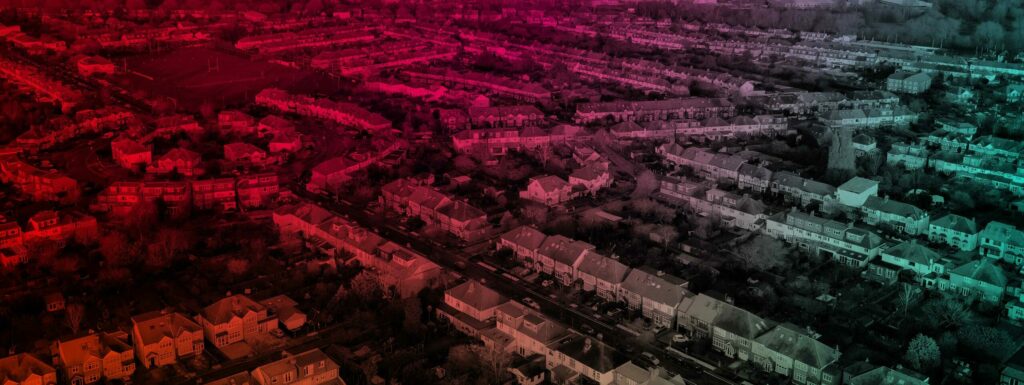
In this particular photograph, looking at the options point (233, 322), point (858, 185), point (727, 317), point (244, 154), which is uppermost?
point (858, 185)

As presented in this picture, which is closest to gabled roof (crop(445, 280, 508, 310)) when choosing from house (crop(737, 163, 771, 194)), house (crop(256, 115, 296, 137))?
house (crop(737, 163, 771, 194))

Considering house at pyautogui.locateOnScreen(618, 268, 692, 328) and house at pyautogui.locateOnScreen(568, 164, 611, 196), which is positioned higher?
house at pyautogui.locateOnScreen(568, 164, 611, 196)

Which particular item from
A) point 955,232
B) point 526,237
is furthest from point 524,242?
point 955,232

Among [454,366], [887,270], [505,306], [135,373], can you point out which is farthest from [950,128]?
[135,373]

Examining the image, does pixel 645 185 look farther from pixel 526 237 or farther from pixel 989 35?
pixel 989 35

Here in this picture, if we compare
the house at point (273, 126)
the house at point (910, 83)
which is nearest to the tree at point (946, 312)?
the house at point (273, 126)

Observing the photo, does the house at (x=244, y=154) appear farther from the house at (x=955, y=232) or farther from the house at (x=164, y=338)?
the house at (x=955, y=232)

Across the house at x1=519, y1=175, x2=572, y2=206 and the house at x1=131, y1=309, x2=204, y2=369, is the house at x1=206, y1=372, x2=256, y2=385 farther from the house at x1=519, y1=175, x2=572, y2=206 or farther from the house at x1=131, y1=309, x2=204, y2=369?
the house at x1=519, y1=175, x2=572, y2=206
